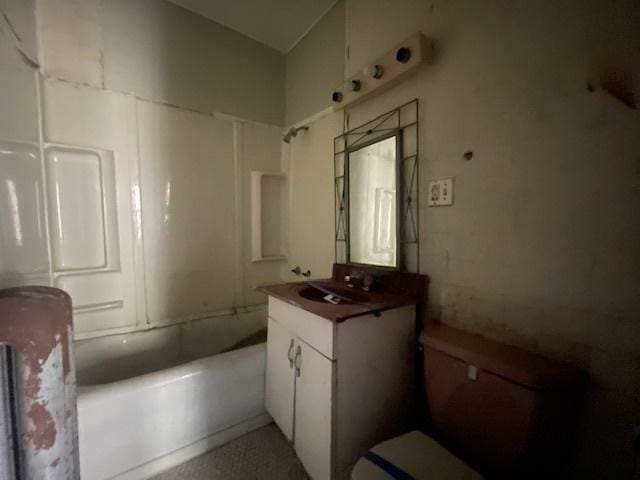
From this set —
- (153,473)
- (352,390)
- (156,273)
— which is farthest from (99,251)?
(352,390)

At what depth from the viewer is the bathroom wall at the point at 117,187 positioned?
55.6 inches

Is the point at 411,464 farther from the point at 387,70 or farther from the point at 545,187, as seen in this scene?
the point at 387,70

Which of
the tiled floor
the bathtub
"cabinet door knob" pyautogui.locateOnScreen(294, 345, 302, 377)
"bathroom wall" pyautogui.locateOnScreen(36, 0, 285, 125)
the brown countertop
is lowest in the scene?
the tiled floor

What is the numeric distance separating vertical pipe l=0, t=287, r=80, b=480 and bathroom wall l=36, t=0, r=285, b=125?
1.46 metres

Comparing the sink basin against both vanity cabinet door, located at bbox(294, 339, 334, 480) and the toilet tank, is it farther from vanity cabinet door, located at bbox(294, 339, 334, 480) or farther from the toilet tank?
the toilet tank

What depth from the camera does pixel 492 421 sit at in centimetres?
82

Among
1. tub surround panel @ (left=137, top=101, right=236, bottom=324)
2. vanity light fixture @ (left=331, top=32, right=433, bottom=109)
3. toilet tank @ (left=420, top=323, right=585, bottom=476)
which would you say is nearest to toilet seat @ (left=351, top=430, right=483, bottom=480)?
toilet tank @ (left=420, top=323, right=585, bottom=476)

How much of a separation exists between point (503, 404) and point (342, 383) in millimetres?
509

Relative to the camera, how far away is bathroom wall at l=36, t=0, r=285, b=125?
4.86 feet

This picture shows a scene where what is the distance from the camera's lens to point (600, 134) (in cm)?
76

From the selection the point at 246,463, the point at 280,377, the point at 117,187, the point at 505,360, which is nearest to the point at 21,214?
the point at 117,187

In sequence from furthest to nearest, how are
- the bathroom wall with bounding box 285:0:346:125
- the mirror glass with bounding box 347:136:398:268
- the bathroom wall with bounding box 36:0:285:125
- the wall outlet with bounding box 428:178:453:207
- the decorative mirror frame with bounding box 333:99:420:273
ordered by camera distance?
1. the bathroom wall with bounding box 285:0:346:125
2. the bathroom wall with bounding box 36:0:285:125
3. the mirror glass with bounding box 347:136:398:268
4. the decorative mirror frame with bounding box 333:99:420:273
5. the wall outlet with bounding box 428:178:453:207

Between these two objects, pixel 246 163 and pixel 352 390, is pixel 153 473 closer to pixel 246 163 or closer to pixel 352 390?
pixel 352 390

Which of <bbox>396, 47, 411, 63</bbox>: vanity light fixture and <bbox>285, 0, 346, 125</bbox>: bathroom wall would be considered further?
<bbox>285, 0, 346, 125</bbox>: bathroom wall
